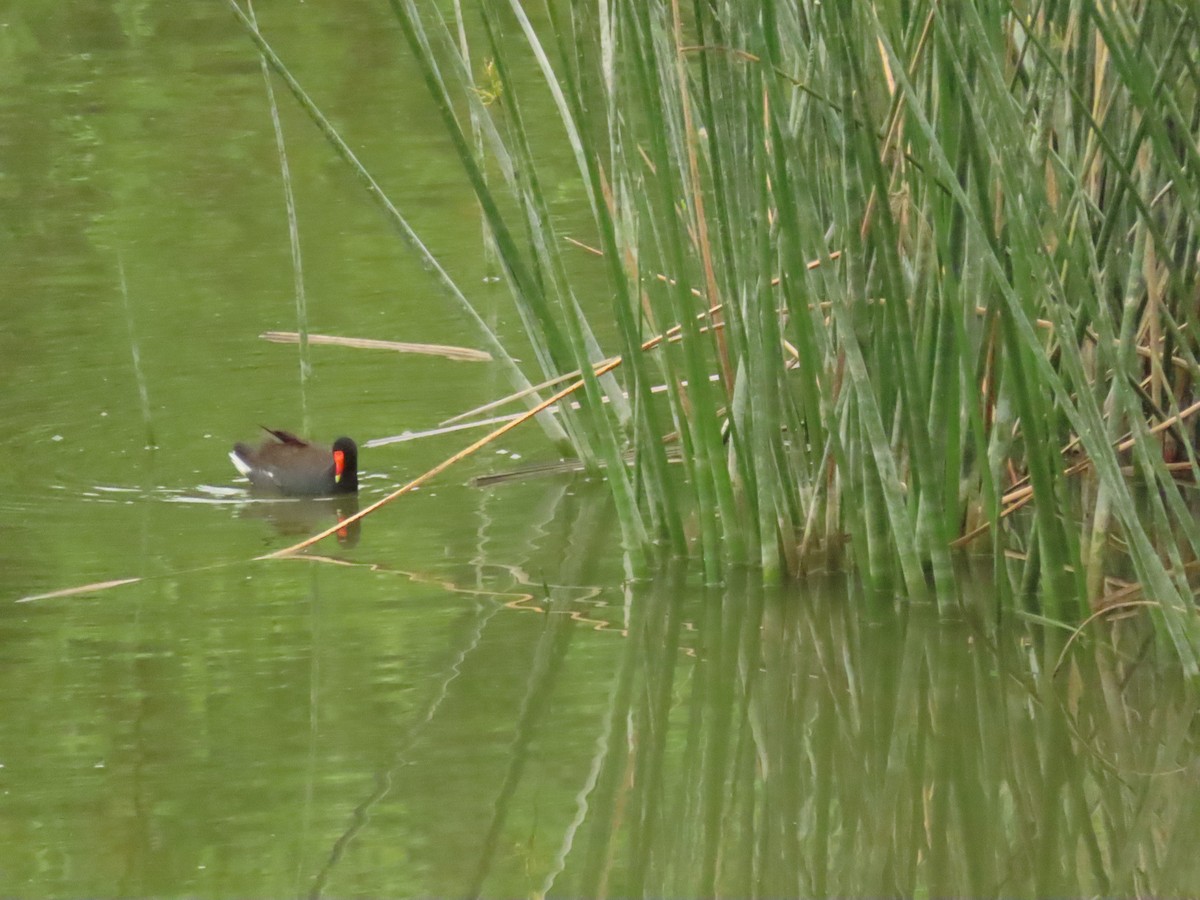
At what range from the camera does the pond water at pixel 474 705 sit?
3.33 m

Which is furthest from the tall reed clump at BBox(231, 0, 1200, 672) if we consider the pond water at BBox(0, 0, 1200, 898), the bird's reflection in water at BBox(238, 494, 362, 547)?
the bird's reflection in water at BBox(238, 494, 362, 547)

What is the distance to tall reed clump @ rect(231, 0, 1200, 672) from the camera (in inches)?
139

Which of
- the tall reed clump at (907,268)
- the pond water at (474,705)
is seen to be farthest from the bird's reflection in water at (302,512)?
the tall reed clump at (907,268)

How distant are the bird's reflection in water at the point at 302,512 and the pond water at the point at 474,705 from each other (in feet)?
0.08

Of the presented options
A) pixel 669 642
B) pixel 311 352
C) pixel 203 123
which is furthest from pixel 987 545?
pixel 203 123

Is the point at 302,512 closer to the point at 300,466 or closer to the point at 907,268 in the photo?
the point at 300,466

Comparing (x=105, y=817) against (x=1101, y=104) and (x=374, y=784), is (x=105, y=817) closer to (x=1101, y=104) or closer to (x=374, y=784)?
(x=374, y=784)

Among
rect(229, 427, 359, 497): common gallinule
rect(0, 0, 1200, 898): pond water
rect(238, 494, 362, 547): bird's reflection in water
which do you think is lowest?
rect(0, 0, 1200, 898): pond water

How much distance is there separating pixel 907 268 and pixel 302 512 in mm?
2155

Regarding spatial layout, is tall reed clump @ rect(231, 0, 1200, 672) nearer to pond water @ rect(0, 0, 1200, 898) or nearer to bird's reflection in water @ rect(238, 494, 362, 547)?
pond water @ rect(0, 0, 1200, 898)

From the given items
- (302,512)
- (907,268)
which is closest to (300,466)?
(302,512)

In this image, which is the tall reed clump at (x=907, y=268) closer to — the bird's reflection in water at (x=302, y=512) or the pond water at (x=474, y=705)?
the pond water at (x=474, y=705)

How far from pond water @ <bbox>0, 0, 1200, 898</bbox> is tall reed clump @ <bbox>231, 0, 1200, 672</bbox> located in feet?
0.74

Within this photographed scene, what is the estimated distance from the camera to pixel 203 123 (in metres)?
10.5
